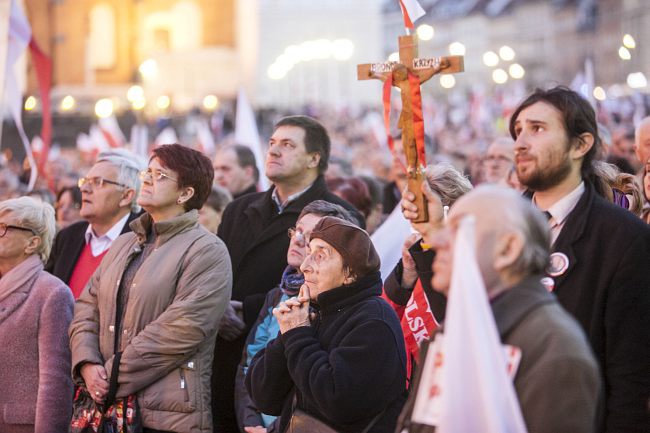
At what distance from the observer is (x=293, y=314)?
438 centimetres

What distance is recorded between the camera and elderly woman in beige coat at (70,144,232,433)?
16.7 feet

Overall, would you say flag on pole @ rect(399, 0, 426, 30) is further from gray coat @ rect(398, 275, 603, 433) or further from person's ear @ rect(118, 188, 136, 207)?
person's ear @ rect(118, 188, 136, 207)

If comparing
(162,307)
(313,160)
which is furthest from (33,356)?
(313,160)

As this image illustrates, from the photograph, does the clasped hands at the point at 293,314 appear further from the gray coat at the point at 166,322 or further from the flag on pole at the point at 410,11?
the flag on pole at the point at 410,11

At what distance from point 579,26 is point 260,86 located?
111 feet

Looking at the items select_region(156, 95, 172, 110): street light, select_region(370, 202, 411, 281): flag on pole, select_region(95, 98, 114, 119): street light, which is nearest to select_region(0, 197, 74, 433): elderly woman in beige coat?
select_region(370, 202, 411, 281): flag on pole

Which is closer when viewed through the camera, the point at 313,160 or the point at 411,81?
the point at 411,81

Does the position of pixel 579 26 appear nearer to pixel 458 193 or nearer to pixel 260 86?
pixel 260 86

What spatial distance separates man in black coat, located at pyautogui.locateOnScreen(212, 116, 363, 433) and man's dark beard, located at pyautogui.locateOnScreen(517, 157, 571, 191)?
1.74 metres

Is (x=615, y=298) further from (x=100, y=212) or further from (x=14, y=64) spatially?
(x=14, y=64)

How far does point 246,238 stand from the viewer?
6.35m

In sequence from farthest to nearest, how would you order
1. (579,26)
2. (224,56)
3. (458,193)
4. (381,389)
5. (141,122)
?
(579,26), (224,56), (141,122), (458,193), (381,389)

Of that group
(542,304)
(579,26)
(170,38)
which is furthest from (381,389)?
(579,26)

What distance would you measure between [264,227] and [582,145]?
2551 millimetres
